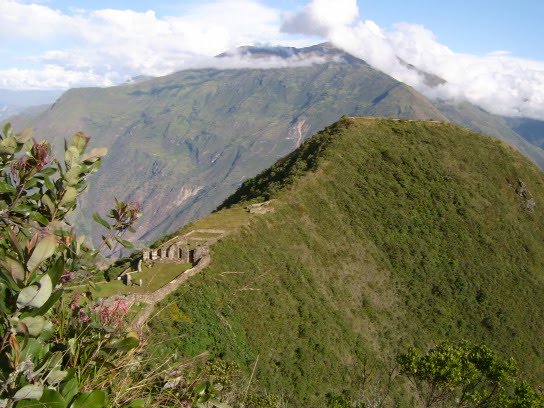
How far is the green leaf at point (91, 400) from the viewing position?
11.9ft

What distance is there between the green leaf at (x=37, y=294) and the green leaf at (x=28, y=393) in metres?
0.58

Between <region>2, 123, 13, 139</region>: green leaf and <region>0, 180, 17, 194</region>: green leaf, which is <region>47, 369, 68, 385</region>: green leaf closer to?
Answer: <region>0, 180, 17, 194</region>: green leaf

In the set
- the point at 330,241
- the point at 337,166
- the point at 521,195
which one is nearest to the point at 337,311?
the point at 330,241

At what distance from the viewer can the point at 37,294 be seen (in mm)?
3439

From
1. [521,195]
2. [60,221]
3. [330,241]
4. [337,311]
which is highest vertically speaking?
[60,221]

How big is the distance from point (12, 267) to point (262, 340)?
34.4m

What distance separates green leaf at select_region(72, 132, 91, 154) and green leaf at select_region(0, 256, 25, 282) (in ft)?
5.19

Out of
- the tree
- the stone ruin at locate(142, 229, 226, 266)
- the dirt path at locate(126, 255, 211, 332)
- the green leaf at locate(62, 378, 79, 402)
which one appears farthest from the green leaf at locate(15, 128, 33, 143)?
the stone ruin at locate(142, 229, 226, 266)

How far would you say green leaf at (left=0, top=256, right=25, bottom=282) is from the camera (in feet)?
11.0

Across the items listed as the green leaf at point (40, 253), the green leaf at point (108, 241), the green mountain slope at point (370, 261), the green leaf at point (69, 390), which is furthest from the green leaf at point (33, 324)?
the green mountain slope at point (370, 261)

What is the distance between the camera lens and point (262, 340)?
1428 inches

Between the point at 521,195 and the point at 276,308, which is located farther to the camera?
the point at 521,195

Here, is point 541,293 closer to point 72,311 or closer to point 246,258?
point 246,258

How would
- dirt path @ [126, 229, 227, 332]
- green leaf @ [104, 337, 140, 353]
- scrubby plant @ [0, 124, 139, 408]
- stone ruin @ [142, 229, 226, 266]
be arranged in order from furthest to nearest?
1. stone ruin @ [142, 229, 226, 266]
2. dirt path @ [126, 229, 227, 332]
3. green leaf @ [104, 337, 140, 353]
4. scrubby plant @ [0, 124, 139, 408]
